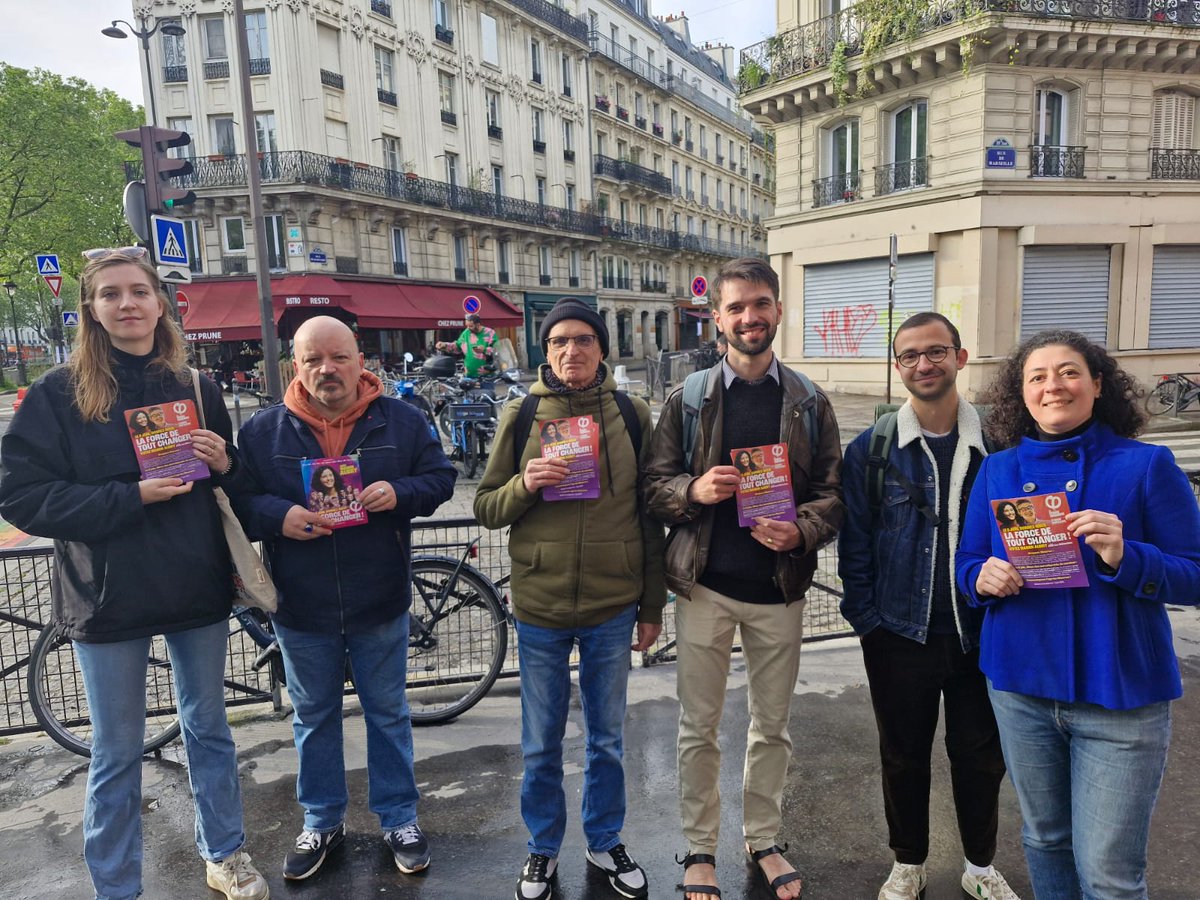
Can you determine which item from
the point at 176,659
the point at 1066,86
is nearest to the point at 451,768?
the point at 176,659

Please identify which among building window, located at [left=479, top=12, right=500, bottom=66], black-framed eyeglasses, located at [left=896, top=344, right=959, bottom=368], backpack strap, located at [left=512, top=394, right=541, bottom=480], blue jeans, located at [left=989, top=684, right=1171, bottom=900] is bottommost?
blue jeans, located at [left=989, top=684, right=1171, bottom=900]

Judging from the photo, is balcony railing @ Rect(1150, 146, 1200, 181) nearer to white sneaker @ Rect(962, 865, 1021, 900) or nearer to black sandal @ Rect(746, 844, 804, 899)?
white sneaker @ Rect(962, 865, 1021, 900)

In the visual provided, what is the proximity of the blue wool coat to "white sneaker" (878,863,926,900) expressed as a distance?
3.25 feet

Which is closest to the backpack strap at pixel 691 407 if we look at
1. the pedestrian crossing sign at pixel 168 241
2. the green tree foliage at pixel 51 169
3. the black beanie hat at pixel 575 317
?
the black beanie hat at pixel 575 317

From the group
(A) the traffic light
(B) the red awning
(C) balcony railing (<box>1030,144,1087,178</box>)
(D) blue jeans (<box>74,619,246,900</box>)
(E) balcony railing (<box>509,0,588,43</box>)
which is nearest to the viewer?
(D) blue jeans (<box>74,619,246,900</box>)

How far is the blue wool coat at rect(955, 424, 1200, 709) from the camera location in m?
2.02

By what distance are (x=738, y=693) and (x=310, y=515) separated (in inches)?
106

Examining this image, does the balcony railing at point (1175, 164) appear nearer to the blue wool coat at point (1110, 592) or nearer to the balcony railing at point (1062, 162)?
the balcony railing at point (1062, 162)

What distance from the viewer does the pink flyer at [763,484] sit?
2.67 metres

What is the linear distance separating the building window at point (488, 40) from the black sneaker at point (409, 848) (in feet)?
120

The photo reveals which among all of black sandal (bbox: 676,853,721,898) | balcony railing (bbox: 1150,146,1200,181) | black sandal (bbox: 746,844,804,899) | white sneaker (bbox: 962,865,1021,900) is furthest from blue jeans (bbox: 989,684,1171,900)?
balcony railing (bbox: 1150,146,1200,181)

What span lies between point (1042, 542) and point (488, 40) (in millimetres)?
37803

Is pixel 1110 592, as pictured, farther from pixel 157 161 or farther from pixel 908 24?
pixel 908 24

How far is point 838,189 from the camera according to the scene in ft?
71.2
